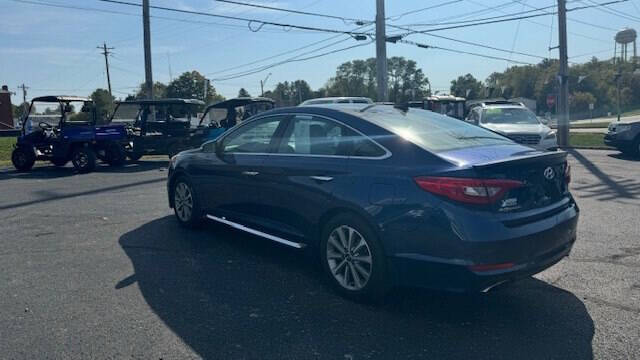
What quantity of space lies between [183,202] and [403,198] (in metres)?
3.68

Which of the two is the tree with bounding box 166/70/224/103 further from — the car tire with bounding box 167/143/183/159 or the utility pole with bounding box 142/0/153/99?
the car tire with bounding box 167/143/183/159

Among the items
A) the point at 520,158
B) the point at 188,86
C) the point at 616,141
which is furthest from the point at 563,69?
the point at 188,86

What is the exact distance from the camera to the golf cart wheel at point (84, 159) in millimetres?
14672

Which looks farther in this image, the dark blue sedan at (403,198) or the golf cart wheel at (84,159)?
Result: the golf cart wheel at (84,159)

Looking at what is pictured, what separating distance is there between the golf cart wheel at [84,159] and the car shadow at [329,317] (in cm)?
1029

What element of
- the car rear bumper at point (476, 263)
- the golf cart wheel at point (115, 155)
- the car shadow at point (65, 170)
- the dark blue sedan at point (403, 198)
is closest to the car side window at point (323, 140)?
the dark blue sedan at point (403, 198)

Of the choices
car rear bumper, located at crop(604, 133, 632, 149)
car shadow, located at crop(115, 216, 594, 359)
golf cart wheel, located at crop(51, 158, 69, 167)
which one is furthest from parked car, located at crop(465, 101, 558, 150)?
golf cart wheel, located at crop(51, 158, 69, 167)

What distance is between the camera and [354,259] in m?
4.27

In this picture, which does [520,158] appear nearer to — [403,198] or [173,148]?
[403,198]

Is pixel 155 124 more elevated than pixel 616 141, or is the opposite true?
pixel 155 124

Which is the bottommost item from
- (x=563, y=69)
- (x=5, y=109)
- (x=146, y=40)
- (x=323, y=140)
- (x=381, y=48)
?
(x=323, y=140)

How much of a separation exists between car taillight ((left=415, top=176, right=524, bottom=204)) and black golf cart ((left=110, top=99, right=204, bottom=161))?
1352cm

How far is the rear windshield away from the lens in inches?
168

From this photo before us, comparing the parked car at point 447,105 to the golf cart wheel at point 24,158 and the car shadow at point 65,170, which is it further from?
the golf cart wheel at point 24,158
